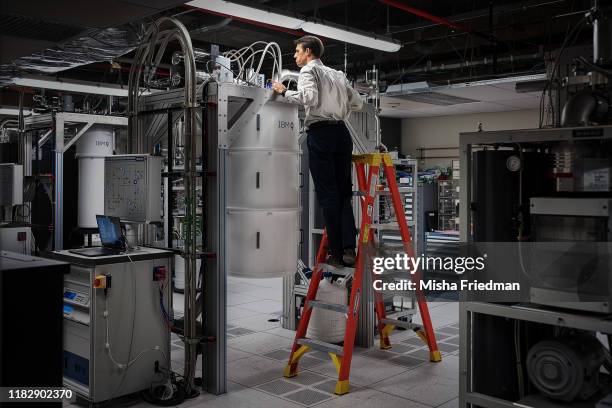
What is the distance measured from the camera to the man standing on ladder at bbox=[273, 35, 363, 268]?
13.2 feet

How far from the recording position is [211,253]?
392 cm

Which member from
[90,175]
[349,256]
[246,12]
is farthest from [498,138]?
[90,175]

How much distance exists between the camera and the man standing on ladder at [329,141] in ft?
13.2

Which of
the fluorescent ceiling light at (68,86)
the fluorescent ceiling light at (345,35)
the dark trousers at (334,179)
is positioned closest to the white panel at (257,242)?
the dark trousers at (334,179)

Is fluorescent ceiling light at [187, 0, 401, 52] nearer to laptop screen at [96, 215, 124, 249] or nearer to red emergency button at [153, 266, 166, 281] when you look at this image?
laptop screen at [96, 215, 124, 249]

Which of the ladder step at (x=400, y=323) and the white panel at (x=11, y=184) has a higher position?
the white panel at (x=11, y=184)

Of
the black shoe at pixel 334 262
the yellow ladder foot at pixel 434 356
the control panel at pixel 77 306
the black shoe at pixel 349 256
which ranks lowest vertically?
the yellow ladder foot at pixel 434 356

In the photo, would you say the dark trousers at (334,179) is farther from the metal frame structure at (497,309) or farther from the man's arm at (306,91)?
the metal frame structure at (497,309)

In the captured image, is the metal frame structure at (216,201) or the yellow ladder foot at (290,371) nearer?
the metal frame structure at (216,201)

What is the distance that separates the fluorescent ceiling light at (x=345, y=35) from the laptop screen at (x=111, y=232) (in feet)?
8.22

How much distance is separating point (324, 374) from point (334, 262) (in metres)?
0.88

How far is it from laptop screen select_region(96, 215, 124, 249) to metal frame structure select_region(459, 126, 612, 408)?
2.22m

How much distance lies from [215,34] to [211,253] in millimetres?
4781

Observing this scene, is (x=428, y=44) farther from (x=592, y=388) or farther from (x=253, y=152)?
(x=592, y=388)
